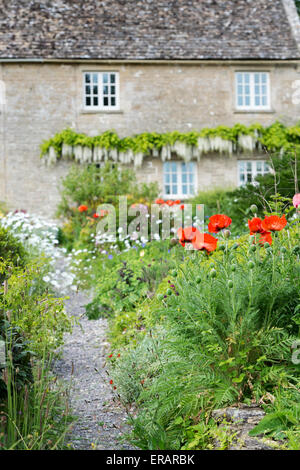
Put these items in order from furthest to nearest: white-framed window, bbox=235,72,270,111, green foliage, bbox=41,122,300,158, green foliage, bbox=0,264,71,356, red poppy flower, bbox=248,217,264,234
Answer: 1. white-framed window, bbox=235,72,270,111
2. green foliage, bbox=41,122,300,158
3. green foliage, bbox=0,264,71,356
4. red poppy flower, bbox=248,217,264,234

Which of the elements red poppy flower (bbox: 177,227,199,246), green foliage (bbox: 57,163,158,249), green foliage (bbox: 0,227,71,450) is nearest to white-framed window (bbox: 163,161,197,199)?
green foliage (bbox: 57,163,158,249)

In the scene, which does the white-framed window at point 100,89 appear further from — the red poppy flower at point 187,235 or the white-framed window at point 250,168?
the red poppy flower at point 187,235

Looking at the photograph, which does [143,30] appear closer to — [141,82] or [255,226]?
[141,82]

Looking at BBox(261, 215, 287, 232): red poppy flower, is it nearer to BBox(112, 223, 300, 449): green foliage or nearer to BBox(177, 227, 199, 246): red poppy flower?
BBox(112, 223, 300, 449): green foliage

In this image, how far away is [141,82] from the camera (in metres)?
15.3

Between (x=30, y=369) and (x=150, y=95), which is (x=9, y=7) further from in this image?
(x=30, y=369)

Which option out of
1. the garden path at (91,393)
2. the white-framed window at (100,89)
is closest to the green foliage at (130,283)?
the garden path at (91,393)

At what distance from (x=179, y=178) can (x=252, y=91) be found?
3.41 meters

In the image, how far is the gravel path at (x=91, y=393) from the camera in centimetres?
339

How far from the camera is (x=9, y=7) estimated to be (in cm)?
1557

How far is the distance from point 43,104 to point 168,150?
149 inches

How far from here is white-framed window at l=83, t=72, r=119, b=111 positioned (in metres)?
15.4

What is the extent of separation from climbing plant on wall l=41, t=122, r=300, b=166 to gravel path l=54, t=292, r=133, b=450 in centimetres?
915
